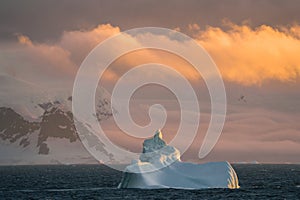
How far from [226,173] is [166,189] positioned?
33.2 ft

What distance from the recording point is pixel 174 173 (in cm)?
10425

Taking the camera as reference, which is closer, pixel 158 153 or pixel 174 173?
pixel 174 173

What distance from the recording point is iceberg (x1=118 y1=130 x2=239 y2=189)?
10212 cm

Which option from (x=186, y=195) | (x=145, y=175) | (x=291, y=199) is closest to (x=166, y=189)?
(x=145, y=175)

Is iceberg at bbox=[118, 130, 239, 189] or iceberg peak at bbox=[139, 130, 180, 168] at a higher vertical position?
iceberg peak at bbox=[139, 130, 180, 168]

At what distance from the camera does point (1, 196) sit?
3969 inches

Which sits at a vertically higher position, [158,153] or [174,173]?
[158,153]

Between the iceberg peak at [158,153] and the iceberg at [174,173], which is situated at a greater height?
the iceberg peak at [158,153]

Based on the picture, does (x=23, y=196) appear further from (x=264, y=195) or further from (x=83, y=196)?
Result: (x=264, y=195)

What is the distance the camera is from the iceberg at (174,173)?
102125 millimetres

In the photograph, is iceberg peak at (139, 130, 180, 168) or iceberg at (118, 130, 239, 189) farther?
iceberg peak at (139, 130, 180, 168)

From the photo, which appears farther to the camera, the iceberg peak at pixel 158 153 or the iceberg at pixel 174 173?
the iceberg peak at pixel 158 153

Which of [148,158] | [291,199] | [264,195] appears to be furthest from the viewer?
[148,158]

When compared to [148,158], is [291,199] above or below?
below
